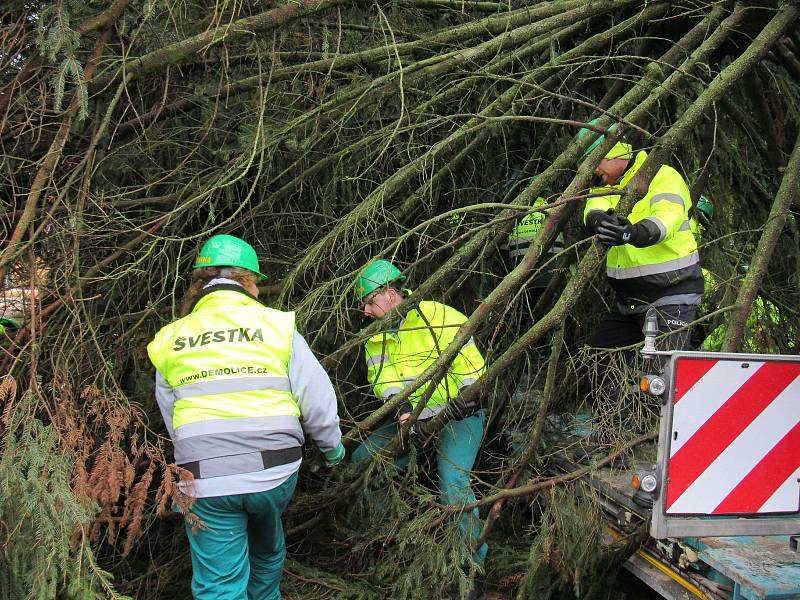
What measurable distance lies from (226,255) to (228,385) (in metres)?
0.59

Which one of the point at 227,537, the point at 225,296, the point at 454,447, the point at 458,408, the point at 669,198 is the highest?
the point at 669,198

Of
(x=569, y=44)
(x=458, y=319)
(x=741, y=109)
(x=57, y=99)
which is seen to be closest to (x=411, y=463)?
(x=458, y=319)

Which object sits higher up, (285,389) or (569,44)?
(569,44)

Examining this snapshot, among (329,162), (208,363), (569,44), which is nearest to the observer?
(208,363)

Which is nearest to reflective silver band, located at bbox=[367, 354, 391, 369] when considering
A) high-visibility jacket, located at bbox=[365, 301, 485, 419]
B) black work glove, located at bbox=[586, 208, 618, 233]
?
high-visibility jacket, located at bbox=[365, 301, 485, 419]

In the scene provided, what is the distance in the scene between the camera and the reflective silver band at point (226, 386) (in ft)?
9.82

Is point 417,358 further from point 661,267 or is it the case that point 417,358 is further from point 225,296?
point 661,267

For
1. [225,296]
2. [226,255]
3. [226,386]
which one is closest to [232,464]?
[226,386]

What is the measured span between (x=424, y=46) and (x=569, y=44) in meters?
1.03

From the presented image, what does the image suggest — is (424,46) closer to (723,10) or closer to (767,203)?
(723,10)

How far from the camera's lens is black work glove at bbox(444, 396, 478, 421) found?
3543 millimetres

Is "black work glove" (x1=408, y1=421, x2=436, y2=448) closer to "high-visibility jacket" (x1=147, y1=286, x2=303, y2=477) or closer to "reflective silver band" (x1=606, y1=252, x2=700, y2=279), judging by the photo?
"high-visibility jacket" (x1=147, y1=286, x2=303, y2=477)

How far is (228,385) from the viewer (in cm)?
299

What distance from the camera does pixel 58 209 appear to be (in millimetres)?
3381
